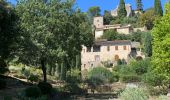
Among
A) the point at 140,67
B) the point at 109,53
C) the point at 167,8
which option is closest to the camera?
the point at 167,8

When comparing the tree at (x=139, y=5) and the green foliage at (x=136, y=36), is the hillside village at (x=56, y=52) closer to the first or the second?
the green foliage at (x=136, y=36)

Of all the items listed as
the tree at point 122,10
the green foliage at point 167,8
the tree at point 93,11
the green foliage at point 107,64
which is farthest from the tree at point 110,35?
the green foliage at point 167,8

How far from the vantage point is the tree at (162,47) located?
32.1 meters

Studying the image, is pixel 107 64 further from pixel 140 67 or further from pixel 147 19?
pixel 147 19

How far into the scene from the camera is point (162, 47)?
32.4m

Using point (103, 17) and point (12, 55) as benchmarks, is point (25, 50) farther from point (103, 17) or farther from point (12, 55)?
A: point (103, 17)

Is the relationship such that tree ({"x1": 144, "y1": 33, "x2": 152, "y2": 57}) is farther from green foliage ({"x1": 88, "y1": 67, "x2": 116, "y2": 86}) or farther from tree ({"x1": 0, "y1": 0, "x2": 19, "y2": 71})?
tree ({"x1": 0, "y1": 0, "x2": 19, "y2": 71})

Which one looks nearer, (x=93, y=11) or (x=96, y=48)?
(x=96, y=48)

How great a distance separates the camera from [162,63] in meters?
32.7

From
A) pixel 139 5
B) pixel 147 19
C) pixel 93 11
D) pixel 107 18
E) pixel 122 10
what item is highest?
pixel 139 5

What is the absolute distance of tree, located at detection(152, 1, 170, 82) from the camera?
105 ft

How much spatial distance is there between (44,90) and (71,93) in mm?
7619

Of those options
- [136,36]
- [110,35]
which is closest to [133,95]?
[110,35]

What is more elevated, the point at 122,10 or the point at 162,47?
the point at 122,10
